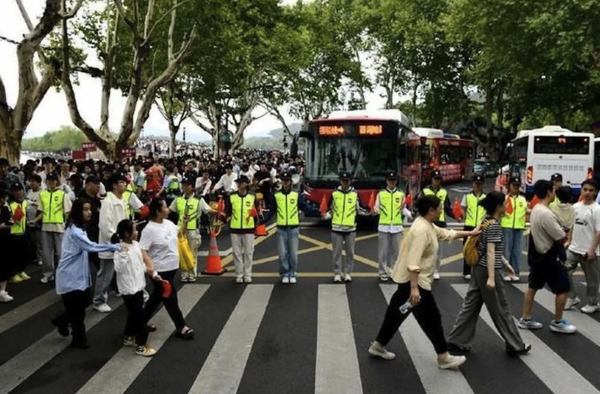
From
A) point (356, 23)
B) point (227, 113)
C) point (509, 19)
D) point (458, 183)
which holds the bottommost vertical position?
point (458, 183)

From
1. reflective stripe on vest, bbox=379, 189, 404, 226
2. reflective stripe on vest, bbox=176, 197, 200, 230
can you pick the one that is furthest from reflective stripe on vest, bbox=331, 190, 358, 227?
reflective stripe on vest, bbox=176, 197, 200, 230

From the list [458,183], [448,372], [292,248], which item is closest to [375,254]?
[292,248]

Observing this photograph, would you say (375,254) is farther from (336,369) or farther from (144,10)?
(144,10)

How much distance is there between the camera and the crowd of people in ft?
19.5

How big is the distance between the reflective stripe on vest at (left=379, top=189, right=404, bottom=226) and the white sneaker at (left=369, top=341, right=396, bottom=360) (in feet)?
12.5

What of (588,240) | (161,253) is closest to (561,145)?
(588,240)

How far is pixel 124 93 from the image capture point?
1323 inches

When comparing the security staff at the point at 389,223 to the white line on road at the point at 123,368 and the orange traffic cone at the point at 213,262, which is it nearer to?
the orange traffic cone at the point at 213,262

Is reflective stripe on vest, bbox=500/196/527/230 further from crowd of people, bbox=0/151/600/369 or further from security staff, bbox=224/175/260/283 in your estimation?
security staff, bbox=224/175/260/283

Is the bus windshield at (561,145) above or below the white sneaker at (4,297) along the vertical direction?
above

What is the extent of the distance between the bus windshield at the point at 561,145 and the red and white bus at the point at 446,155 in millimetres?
5629

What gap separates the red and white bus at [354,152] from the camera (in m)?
14.8

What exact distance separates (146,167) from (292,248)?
885 centimetres

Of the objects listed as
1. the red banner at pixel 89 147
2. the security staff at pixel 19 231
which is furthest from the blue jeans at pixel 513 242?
the red banner at pixel 89 147
